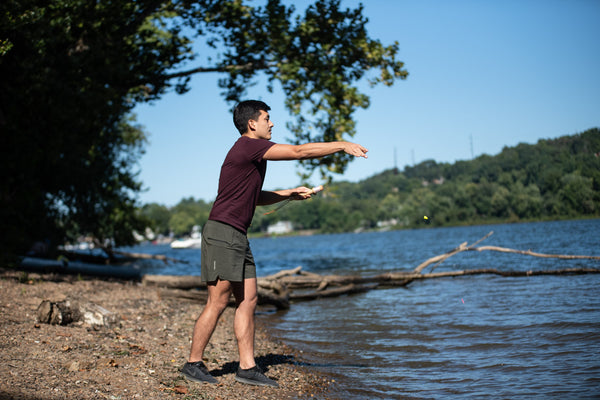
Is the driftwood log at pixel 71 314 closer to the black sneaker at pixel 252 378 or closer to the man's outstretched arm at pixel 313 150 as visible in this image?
the black sneaker at pixel 252 378

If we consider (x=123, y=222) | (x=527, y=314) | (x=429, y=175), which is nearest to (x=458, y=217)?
A: (x=123, y=222)

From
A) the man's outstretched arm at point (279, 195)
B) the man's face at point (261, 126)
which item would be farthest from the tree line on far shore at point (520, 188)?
the man's face at point (261, 126)

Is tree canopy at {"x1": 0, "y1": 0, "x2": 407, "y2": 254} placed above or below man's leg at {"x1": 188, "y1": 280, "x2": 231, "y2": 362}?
above

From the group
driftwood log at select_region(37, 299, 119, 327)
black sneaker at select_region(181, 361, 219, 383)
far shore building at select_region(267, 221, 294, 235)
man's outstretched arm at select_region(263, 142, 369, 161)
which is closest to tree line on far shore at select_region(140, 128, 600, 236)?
man's outstretched arm at select_region(263, 142, 369, 161)

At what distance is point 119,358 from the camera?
5020 mm

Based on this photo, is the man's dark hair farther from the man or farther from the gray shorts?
the gray shorts

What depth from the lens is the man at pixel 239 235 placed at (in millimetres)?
4418

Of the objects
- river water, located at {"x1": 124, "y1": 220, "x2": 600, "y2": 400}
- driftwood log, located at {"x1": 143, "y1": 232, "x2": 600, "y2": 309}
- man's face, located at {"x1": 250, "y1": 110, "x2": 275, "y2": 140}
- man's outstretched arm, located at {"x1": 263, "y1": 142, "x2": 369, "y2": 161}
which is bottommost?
river water, located at {"x1": 124, "y1": 220, "x2": 600, "y2": 400}

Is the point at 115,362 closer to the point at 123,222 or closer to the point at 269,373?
the point at 269,373

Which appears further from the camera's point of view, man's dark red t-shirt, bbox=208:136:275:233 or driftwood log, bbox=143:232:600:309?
driftwood log, bbox=143:232:600:309

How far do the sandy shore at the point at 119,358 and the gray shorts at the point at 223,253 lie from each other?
1.01 metres

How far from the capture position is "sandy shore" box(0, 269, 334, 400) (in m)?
4.05

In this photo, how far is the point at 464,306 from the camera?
10547mm

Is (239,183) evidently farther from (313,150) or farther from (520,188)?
(520,188)
